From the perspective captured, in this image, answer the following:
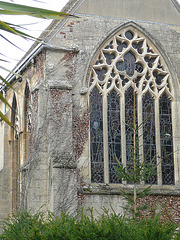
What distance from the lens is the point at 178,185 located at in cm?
1462

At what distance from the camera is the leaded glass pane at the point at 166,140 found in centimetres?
1472

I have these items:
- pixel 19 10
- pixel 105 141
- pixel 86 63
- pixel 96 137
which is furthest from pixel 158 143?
pixel 19 10

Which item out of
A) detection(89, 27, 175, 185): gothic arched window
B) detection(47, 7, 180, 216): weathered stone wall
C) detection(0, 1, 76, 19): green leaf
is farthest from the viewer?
detection(89, 27, 175, 185): gothic arched window

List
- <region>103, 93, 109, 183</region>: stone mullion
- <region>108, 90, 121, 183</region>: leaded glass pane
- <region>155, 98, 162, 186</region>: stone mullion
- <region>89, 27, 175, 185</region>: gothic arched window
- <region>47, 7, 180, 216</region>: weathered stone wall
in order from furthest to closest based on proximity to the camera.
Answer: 1. <region>155, 98, 162, 186</region>: stone mullion
2. <region>89, 27, 175, 185</region>: gothic arched window
3. <region>108, 90, 121, 183</region>: leaded glass pane
4. <region>103, 93, 109, 183</region>: stone mullion
5. <region>47, 7, 180, 216</region>: weathered stone wall

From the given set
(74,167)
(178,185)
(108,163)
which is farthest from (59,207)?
(178,185)

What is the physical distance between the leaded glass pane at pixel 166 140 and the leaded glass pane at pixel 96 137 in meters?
2.00

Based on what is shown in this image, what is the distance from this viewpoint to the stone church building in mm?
13539

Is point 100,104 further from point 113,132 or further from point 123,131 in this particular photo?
point 123,131

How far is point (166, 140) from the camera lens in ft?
49.2

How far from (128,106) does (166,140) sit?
1.62 metres

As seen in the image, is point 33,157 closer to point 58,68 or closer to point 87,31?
point 58,68

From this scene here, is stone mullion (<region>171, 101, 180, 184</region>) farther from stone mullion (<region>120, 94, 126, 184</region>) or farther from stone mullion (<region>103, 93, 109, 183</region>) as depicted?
stone mullion (<region>103, 93, 109, 183</region>)

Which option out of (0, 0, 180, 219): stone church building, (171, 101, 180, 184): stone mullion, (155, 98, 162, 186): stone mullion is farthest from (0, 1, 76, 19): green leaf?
(171, 101, 180, 184): stone mullion

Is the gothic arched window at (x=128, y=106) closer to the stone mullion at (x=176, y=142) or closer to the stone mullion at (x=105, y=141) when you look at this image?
the stone mullion at (x=105, y=141)
